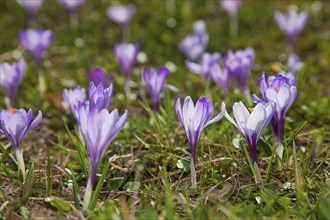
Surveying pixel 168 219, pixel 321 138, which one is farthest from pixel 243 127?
pixel 321 138

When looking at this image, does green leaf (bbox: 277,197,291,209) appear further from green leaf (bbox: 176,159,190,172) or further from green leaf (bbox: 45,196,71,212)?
green leaf (bbox: 45,196,71,212)

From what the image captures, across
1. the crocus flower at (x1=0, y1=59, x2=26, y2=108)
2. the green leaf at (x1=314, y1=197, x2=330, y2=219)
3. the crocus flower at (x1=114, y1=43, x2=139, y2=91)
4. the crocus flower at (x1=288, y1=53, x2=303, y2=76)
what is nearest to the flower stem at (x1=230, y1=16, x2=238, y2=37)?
the crocus flower at (x1=288, y1=53, x2=303, y2=76)

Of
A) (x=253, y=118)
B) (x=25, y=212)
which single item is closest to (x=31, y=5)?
(x=25, y=212)

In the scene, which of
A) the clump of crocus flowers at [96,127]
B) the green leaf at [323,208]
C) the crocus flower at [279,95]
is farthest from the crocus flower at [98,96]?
the green leaf at [323,208]

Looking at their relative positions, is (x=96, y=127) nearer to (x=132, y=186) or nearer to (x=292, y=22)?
(x=132, y=186)

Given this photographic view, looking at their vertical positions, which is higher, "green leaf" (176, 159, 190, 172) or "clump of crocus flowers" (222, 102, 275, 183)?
"clump of crocus flowers" (222, 102, 275, 183)
